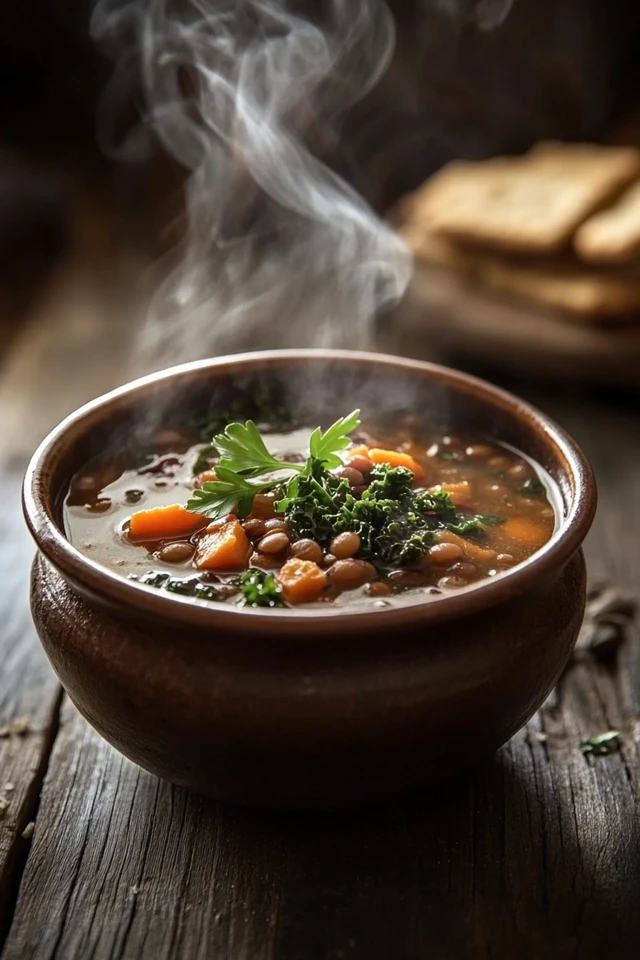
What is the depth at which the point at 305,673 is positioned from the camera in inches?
77.3

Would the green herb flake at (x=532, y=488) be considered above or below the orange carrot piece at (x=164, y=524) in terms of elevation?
below

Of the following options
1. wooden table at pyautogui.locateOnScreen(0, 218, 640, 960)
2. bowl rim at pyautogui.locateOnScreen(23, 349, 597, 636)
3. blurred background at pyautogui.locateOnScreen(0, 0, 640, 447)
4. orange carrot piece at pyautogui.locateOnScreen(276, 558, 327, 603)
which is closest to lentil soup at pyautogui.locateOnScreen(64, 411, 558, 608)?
orange carrot piece at pyautogui.locateOnScreen(276, 558, 327, 603)

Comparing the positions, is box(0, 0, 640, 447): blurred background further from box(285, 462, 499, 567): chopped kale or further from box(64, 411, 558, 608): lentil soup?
box(285, 462, 499, 567): chopped kale

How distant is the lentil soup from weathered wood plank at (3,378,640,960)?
55 centimetres

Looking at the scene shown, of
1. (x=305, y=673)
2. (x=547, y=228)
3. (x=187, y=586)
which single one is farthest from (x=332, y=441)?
(x=547, y=228)

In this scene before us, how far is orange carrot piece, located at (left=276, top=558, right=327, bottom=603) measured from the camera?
2.12 meters

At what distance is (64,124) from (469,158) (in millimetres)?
2595

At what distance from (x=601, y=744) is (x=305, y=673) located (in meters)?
1.02

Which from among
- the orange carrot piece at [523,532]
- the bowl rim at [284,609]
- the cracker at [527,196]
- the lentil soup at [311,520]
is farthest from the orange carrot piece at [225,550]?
the cracker at [527,196]

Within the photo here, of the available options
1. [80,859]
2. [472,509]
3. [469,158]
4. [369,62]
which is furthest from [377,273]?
[80,859]

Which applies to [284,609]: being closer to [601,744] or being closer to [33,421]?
[601,744]

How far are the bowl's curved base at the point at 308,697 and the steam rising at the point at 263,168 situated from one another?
256 cm

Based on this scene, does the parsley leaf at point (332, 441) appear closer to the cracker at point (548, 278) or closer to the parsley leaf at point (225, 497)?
the parsley leaf at point (225, 497)

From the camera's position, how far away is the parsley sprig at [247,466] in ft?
7.73
